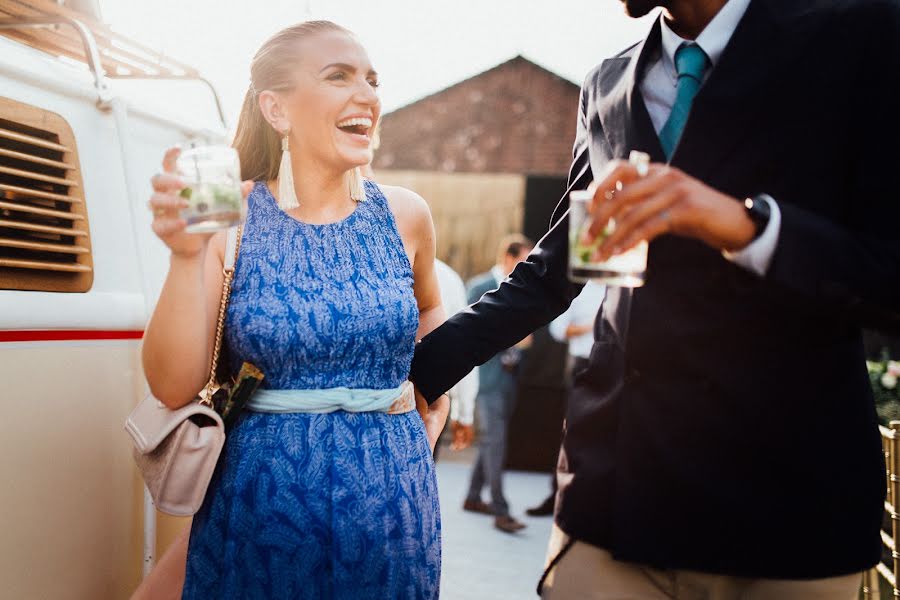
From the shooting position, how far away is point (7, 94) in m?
2.49

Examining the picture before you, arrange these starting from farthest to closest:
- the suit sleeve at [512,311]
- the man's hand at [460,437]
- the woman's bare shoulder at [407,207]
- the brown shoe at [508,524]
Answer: the brown shoe at [508,524] < the man's hand at [460,437] < the woman's bare shoulder at [407,207] < the suit sleeve at [512,311]

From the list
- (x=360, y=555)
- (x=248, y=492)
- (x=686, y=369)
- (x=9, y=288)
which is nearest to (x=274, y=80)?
(x=9, y=288)

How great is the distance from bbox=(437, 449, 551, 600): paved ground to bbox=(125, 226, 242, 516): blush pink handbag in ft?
12.7

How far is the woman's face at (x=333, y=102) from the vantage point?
2541 millimetres

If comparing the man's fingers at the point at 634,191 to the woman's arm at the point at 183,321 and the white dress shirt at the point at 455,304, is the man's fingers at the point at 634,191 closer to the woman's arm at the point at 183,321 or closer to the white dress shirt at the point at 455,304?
the woman's arm at the point at 183,321

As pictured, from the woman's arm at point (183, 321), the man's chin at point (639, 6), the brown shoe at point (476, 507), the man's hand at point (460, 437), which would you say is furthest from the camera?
the brown shoe at point (476, 507)

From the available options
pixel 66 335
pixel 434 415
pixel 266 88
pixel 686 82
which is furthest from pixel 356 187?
pixel 686 82

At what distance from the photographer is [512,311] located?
232cm

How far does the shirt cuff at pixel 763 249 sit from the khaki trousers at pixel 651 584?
62 cm

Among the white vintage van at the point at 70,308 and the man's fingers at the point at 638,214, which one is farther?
the white vintage van at the point at 70,308

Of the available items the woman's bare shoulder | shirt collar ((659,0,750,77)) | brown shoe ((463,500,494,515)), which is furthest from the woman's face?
A: brown shoe ((463,500,494,515))

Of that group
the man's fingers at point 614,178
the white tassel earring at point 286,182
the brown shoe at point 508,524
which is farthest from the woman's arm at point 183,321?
the brown shoe at point 508,524

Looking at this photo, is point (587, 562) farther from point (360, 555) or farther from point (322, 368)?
point (322, 368)

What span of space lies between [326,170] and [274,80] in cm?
32
